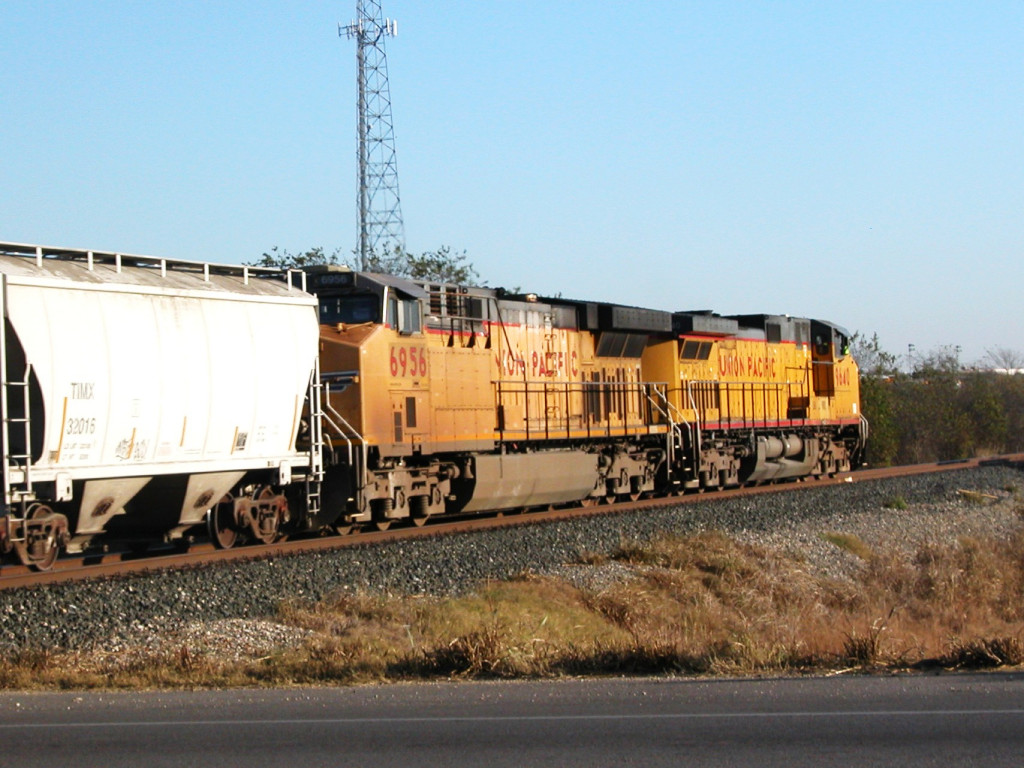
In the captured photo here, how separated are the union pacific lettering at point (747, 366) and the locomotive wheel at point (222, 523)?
13916 millimetres

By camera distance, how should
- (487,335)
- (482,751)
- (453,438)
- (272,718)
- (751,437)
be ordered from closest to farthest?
(482,751), (272,718), (453,438), (487,335), (751,437)

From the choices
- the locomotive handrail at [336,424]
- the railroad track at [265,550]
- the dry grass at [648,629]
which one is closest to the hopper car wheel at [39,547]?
the railroad track at [265,550]

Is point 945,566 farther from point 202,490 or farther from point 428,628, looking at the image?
point 202,490

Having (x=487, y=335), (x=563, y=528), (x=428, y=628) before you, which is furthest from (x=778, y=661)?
(x=487, y=335)

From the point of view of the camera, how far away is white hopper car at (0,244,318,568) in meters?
11.5

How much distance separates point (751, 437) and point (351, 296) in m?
12.6

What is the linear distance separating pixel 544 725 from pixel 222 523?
28.7 feet

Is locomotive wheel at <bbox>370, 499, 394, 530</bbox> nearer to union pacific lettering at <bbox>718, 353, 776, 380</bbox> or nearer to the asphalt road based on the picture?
the asphalt road

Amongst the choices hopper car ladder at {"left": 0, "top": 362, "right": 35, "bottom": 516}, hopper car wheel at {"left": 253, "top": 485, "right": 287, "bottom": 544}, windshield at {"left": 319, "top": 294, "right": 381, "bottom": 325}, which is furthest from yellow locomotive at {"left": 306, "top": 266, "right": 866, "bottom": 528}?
hopper car ladder at {"left": 0, "top": 362, "right": 35, "bottom": 516}

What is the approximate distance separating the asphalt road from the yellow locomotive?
795cm

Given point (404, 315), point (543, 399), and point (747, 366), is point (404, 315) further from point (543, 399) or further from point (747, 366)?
point (747, 366)

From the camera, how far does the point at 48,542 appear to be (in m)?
11.9

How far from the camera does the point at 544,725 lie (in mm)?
6574

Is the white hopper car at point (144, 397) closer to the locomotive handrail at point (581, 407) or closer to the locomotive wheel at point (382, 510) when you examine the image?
the locomotive wheel at point (382, 510)
